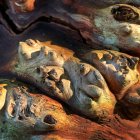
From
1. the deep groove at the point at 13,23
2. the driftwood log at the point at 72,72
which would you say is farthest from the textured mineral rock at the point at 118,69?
the deep groove at the point at 13,23

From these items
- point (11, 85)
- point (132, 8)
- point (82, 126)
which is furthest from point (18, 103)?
point (132, 8)

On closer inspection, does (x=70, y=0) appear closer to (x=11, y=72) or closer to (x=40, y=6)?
(x=40, y=6)

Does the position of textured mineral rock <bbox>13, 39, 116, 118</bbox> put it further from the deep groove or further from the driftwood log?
the deep groove

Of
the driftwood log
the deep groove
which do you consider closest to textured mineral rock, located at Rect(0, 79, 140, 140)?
the driftwood log

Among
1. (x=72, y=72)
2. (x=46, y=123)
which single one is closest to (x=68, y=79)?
(x=72, y=72)

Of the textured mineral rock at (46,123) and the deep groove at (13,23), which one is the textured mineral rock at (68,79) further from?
the deep groove at (13,23)

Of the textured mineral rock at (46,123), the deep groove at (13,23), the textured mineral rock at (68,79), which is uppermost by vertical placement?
the deep groove at (13,23)

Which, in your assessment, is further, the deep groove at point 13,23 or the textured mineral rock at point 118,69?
the deep groove at point 13,23
